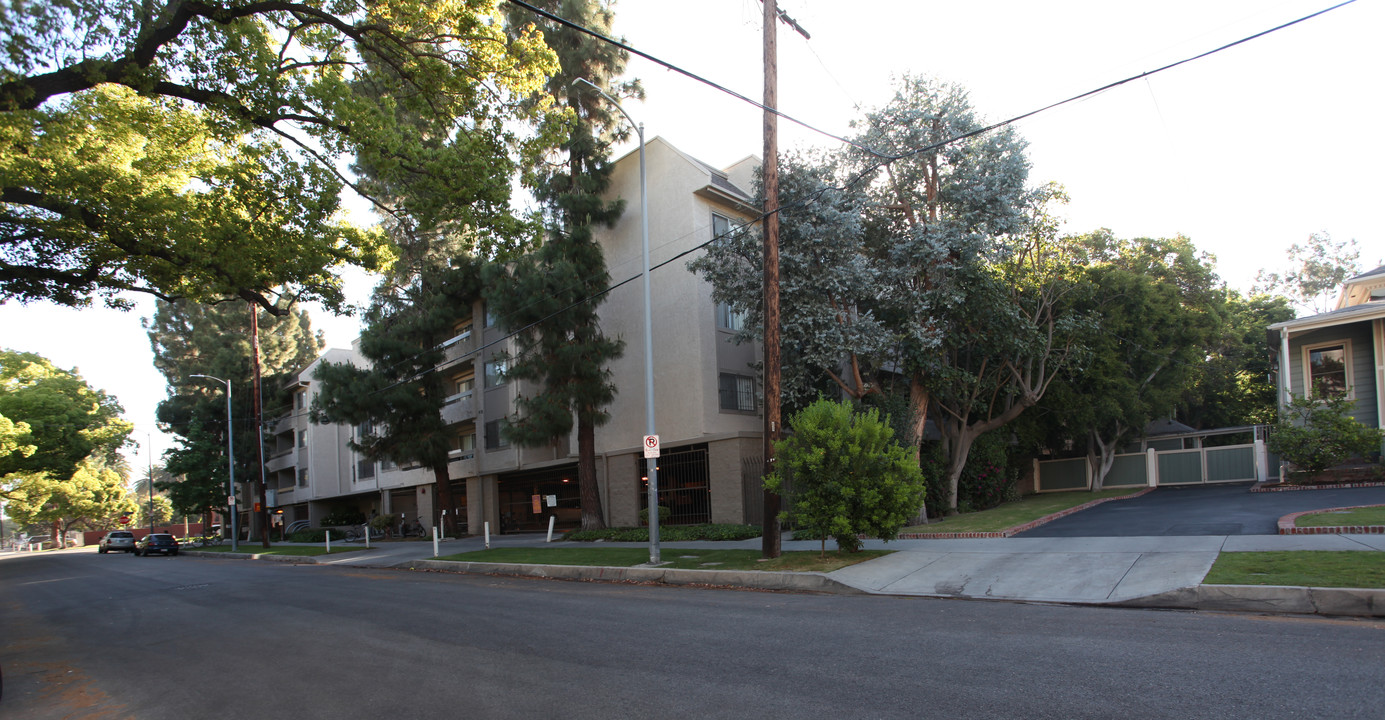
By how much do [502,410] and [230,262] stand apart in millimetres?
19113

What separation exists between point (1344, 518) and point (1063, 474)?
2160 cm

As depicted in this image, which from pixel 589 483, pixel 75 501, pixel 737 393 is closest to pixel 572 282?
pixel 737 393

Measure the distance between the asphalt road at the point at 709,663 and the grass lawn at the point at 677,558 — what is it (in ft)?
6.56

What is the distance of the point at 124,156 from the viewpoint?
36.7 feet

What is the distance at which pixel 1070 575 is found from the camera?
9.84 meters

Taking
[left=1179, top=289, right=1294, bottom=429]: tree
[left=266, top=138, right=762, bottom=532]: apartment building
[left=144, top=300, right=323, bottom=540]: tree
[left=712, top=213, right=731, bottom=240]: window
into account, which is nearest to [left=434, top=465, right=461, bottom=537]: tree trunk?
[left=266, top=138, right=762, bottom=532]: apartment building

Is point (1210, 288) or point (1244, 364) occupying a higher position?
point (1210, 288)

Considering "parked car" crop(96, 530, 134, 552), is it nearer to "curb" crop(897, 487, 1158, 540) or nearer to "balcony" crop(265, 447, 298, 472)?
"balcony" crop(265, 447, 298, 472)

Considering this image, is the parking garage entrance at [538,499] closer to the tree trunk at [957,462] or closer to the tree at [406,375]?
the tree at [406,375]

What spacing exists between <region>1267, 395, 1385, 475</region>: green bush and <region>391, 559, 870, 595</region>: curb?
57.0ft

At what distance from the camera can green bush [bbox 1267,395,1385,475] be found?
1959 cm

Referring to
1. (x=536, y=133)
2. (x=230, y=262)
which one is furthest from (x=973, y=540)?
(x=230, y=262)

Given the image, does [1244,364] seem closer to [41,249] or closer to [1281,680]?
[1281,680]

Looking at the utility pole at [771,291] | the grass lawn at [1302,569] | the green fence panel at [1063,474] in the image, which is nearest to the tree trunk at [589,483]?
the utility pole at [771,291]
